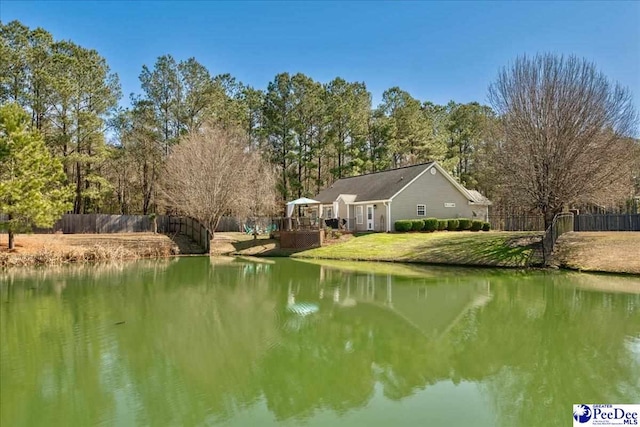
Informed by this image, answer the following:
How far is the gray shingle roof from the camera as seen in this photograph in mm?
31969

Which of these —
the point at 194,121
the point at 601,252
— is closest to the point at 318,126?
the point at 194,121

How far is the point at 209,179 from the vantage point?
1151 inches

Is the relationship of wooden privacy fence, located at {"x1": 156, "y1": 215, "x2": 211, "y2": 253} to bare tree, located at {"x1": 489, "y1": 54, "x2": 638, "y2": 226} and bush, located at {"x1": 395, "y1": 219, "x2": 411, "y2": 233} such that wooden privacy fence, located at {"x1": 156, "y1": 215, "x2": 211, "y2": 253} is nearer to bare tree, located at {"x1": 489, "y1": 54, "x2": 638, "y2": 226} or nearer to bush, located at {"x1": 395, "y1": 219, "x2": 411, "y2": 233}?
bush, located at {"x1": 395, "y1": 219, "x2": 411, "y2": 233}

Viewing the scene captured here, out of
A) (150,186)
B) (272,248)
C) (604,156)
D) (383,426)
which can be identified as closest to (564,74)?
(604,156)

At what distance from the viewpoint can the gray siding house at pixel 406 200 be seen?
3139 centimetres

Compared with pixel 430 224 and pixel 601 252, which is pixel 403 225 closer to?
pixel 430 224

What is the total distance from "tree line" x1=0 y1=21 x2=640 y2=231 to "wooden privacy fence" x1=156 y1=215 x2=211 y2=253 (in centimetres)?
176

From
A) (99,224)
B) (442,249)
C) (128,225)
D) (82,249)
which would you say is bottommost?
(442,249)

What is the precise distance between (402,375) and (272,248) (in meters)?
23.5

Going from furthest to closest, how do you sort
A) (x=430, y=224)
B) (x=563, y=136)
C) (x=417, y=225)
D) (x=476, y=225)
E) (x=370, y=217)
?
(x=370, y=217)
(x=476, y=225)
(x=430, y=224)
(x=417, y=225)
(x=563, y=136)
